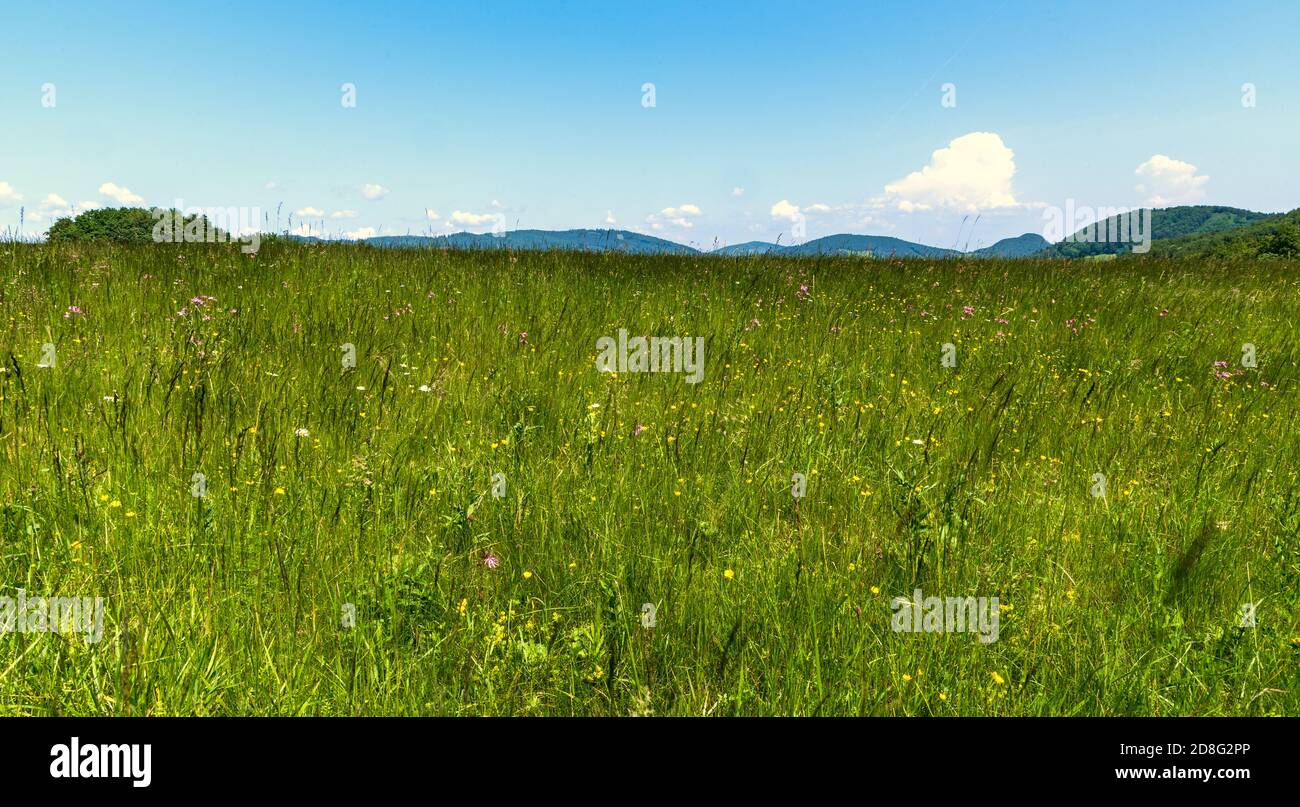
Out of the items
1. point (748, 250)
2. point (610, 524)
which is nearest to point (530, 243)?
point (748, 250)

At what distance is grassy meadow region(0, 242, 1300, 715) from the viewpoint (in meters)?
1.83

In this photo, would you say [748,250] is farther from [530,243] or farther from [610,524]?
[610,524]

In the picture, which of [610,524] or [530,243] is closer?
[610,524]

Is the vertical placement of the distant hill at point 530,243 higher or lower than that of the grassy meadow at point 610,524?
higher

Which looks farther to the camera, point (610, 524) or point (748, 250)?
point (748, 250)

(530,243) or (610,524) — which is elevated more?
(530,243)

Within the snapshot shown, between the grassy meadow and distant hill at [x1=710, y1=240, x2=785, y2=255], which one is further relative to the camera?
distant hill at [x1=710, y1=240, x2=785, y2=255]

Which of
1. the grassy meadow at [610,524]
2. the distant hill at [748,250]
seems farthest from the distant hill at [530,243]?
the grassy meadow at [610,524]

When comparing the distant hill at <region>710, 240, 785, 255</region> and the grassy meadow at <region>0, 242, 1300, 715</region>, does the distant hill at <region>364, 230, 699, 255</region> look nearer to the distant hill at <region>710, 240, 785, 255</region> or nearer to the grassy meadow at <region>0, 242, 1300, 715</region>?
the distant hill at <region>710, 240, 785, 255</region>

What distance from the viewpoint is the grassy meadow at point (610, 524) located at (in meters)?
1.83

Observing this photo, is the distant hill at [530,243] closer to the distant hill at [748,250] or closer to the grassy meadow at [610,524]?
the distant hill at [748,250]

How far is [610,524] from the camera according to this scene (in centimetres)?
265

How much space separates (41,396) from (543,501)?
9.82 feet

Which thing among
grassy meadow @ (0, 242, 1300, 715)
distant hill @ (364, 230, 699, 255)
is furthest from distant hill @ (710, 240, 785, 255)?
grassy meadow @ (0, 242, 1300, 715)
